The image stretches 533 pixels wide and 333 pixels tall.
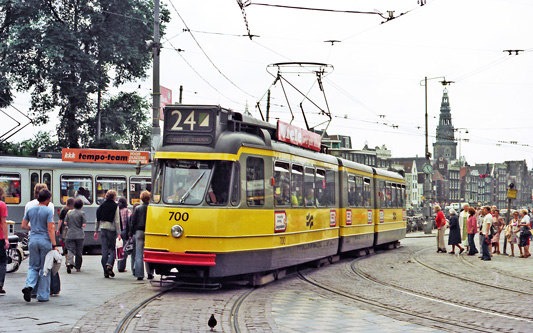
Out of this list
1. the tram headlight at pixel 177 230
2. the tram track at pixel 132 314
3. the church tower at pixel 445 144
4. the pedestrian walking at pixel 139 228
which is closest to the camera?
the tram track at pixel 132 314

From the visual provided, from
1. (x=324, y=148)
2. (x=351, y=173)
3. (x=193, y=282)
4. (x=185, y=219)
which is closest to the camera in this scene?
(x=185, y=219)

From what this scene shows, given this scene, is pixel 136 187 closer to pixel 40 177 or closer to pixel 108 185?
pixel 108 185

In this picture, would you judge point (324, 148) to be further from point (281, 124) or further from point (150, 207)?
point (150, 207)

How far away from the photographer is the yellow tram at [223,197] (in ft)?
40.1

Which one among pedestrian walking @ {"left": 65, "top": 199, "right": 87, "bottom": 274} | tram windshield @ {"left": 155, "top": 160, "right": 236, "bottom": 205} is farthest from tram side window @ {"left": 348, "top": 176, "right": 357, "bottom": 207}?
tram windshield @ {"left": 155, "top": 160, "right": 236, "bottom": 205}

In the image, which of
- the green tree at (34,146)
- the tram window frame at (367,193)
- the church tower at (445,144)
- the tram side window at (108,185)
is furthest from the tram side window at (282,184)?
→ the church tower at (445,144)

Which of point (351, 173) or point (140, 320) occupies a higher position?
point (351, 173)

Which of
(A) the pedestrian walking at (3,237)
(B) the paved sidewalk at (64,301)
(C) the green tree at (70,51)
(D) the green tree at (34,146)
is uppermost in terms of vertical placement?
(C) the green tree at (70,51)

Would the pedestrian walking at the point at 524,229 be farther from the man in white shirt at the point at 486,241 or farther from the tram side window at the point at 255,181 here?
the tram side window at the point at 255,181

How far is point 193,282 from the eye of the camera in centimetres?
1315

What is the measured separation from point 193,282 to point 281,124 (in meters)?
3.76

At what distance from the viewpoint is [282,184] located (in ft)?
47.2

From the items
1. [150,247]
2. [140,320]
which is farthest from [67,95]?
[140,320]

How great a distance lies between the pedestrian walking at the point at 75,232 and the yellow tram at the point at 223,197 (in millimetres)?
2888
